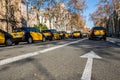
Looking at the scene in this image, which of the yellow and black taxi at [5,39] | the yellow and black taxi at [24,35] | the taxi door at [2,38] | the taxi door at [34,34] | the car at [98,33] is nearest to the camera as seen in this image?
the taxi door at [2,38]

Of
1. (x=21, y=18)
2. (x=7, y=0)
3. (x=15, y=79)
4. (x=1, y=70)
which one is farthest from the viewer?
(x=21, y=18)

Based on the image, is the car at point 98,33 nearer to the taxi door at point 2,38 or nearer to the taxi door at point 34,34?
the taxi door at point 34,34

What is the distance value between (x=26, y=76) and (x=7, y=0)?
35.9 meters

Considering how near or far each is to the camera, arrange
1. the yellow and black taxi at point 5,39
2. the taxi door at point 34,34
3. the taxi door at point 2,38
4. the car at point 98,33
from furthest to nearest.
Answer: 1. the car at point 98,33
2. the taxi door at point 34,34
3. the yellow and black taxi at point 5,39
4. the taxi door at point 2,38

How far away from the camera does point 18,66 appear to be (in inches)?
301

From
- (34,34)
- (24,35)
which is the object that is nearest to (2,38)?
(24,35)

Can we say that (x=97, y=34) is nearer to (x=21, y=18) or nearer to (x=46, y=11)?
(x=46, y=11)

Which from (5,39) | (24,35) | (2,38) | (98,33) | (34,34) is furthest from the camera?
(98,33)

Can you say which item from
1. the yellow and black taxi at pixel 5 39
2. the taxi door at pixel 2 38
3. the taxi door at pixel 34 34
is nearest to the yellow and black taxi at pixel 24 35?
the taxi door at pixel 34 34

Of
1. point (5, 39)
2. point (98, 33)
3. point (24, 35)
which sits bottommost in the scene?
point (5, 39)

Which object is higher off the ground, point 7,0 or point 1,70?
point 7,0

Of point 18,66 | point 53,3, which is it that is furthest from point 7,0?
point 18,66

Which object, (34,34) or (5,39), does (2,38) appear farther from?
(34,34)

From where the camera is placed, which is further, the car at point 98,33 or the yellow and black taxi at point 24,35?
the car at point 98,33
